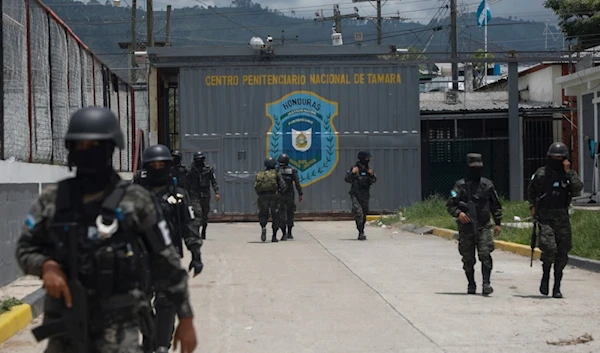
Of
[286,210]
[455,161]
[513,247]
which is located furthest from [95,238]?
[455,161]

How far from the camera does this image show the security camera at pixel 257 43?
26953 millimetres

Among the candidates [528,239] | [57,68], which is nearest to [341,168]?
[528,239]

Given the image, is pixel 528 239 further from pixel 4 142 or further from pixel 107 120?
pixel 107 120

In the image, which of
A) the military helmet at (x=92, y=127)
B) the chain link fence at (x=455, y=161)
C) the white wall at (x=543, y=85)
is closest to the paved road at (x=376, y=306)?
the military helmet at (x=92, y=127)

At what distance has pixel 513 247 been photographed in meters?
16.7

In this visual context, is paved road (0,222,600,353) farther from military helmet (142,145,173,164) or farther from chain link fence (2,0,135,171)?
chain link fence (2,0,135,171)

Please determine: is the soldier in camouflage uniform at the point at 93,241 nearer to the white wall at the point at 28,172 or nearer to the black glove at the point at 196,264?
the black glove at the point at 196,264

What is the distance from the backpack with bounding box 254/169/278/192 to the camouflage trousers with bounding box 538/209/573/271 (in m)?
9.09

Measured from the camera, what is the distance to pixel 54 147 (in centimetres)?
1448

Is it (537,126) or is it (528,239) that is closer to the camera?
(528,239)

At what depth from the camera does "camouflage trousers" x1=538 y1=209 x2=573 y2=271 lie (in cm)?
1079

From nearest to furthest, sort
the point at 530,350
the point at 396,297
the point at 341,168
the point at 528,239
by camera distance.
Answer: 1. the point at 530,350
2. the point at 396,297
3. the point at 528,239
4. the point at 341,168

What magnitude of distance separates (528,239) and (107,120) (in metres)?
13.5

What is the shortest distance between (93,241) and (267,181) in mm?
15222
